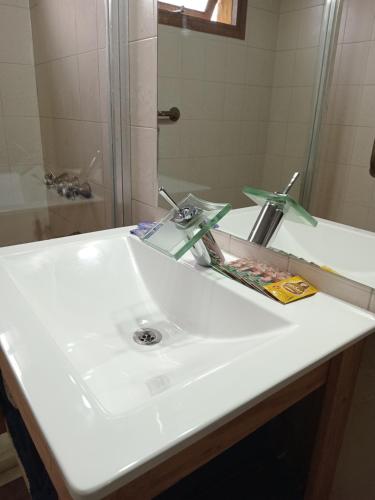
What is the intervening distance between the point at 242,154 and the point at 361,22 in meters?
0.39

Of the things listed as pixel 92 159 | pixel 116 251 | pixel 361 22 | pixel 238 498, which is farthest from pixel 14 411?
pixel 361 22

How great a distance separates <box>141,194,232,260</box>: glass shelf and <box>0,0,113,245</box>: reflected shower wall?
1.96 feet

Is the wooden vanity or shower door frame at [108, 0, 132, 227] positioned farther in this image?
shower door frame at [108, 0, 132, 227]

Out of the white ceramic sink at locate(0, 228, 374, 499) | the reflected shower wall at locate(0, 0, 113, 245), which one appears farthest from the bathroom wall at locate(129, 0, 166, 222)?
the white ceramic sink at locate(0, 228, 374, 499)

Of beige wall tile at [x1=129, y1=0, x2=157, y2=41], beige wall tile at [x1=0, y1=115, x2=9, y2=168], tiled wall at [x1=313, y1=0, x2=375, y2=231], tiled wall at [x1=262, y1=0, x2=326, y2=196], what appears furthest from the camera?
beige wall tile at [x1=0, y1=115, x2=9, y2=168]

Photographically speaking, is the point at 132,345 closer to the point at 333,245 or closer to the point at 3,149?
the point at 333,245

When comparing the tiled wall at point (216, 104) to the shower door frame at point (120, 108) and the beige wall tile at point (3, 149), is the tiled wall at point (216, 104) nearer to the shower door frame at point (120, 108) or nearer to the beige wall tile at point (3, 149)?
the shower door frame at point (120, 108)

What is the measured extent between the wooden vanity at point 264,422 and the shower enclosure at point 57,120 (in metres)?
0.98

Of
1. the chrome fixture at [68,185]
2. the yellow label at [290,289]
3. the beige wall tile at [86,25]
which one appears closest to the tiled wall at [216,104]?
the yellow label at [290,289]

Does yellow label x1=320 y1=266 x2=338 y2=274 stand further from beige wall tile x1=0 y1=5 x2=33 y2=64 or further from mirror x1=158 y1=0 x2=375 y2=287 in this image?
beige wall tile x1=0 y1=5 x2=33 y2=64

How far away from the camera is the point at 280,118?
0.87 metres

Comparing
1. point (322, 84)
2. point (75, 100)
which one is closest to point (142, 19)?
point (75, 100)

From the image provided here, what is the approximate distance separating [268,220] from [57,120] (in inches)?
50.5

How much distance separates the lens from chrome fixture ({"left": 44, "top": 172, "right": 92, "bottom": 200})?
65.0 inches
